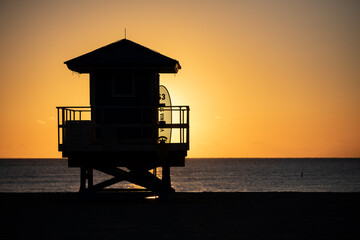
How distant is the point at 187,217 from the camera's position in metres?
17.7

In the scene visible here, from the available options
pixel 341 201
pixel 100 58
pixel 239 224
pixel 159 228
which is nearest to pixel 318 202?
pixel 341 201

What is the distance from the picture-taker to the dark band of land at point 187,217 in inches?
571

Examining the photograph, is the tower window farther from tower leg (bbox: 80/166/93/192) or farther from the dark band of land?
the dark band of land

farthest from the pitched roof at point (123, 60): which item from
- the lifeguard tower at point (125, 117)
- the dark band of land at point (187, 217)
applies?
the dark band of land at point (187, 217)

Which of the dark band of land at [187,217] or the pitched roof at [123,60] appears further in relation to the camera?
the pitched roof at [123,60]

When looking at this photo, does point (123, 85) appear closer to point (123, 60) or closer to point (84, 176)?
point (123, 60)

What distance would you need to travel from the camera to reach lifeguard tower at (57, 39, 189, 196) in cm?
2264

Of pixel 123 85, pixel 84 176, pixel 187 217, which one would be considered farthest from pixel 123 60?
pixel 187 217

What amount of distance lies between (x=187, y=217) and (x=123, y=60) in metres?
7.97

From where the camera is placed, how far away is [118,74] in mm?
23297

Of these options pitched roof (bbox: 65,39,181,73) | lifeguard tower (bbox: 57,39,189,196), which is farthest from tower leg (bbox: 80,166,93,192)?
pitched roof (bbox: 65,39,181,73)

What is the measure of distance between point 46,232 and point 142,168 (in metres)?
9.24

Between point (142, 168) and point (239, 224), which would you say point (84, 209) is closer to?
point (142, 168)

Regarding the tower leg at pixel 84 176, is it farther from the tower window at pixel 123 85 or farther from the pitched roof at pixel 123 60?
the pitched roof at pixel 123 60
